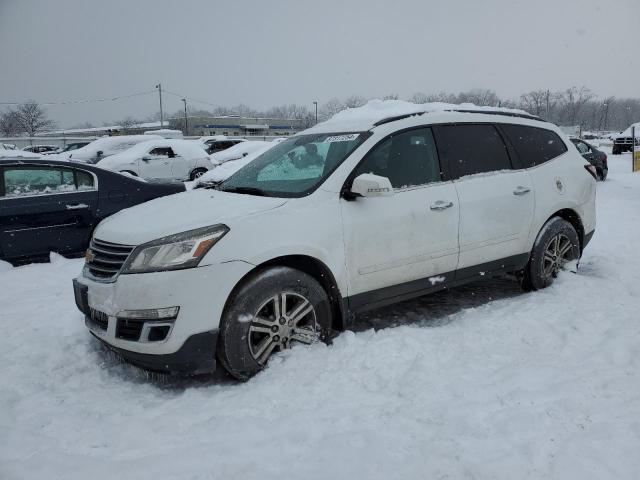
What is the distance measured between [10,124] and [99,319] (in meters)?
95.5

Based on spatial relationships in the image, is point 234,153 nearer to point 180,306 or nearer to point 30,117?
point 180,306

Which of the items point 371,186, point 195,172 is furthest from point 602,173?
point 371,186

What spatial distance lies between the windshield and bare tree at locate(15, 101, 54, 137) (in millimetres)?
88395

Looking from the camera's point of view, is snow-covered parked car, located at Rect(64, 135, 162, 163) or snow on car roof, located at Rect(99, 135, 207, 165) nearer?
snow on car roof, located at Rect(99, 135, 207, 165)

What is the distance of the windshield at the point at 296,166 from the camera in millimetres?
3463

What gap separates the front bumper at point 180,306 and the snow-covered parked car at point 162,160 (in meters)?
13.4

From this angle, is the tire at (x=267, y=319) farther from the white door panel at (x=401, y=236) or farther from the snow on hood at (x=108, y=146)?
the snow on hood at (x=108, y=146)

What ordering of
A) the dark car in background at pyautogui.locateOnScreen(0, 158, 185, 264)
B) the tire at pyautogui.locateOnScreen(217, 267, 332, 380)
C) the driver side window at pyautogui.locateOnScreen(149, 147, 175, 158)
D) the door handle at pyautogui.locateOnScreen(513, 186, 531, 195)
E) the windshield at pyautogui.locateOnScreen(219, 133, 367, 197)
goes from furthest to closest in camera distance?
the driver side window at pyautogui.locateOnScreen(149, 147, 175, 158)
the dark car in background at pyautogui.locateOnScreen(0, 158, 185, 264)
the door handle at pyautogui.locateOnScreen(513, 186, 531, 195)
the windshield at pyautogui.locateOnScreen(219, 133, 367, 197)
the tire at pyautogui.locateOnScreen(217, 267, 332, 380)

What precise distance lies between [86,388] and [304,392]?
1431 millimetres

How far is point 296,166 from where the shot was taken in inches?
150

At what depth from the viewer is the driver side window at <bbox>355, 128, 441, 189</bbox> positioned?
358cm

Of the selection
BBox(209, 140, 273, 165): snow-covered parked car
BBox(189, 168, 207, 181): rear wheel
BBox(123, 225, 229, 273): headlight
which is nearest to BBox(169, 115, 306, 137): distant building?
BBox(209, 140, 273, 165): snow-covered parked car

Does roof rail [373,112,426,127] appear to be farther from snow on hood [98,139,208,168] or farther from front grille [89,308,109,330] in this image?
snow on hood [98,139,208,168]

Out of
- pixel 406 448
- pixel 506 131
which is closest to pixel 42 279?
pixel 406 448
